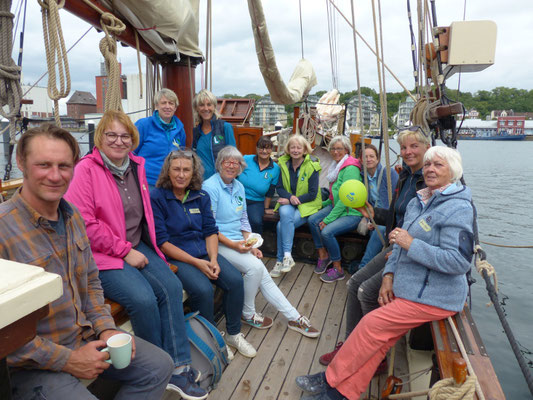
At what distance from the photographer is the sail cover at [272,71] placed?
3.46 meters

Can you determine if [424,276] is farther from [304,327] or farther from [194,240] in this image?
[194,240]

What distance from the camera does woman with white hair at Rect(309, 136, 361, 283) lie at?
3234mm

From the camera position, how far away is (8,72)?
5.40 ft

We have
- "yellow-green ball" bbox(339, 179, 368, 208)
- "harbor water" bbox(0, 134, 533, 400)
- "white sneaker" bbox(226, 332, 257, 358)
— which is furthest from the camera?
"harbor water" bbox(0, 134, 533, 400)

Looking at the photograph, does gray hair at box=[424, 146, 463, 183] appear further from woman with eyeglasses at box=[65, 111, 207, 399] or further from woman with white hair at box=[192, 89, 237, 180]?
woman with white hair at box=[192, 89, 237, 180]

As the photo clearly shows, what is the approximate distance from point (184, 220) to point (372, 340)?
1.26 meters

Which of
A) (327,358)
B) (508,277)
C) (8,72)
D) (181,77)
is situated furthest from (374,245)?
(508,277)

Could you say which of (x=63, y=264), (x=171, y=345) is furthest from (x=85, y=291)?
(x=171, y=345)

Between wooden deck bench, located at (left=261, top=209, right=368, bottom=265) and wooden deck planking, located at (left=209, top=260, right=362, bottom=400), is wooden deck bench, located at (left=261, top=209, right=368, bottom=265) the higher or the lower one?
the higher one

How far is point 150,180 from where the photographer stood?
2.71m

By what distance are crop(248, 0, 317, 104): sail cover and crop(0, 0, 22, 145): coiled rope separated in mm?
2241

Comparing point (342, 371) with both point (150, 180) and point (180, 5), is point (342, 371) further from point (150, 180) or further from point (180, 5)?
point (180, 5)

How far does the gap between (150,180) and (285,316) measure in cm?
139

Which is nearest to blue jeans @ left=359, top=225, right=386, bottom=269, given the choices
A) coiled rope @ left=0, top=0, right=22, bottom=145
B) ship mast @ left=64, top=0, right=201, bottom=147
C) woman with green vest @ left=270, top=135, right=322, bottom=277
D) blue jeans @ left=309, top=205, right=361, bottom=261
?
blue jeans @ left=309, top=205, right=361, bottom=261
